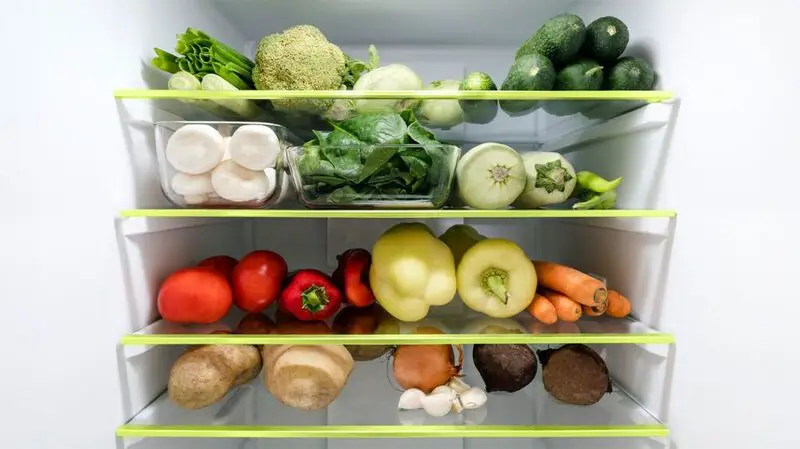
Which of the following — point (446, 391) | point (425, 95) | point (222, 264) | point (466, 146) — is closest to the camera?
point (425, 95)

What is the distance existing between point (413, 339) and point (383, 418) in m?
0.21

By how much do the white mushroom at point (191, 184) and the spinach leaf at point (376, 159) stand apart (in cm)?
30

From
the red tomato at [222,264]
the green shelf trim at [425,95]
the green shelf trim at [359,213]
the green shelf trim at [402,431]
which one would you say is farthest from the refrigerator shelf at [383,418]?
the green shelf trim at [425,95]

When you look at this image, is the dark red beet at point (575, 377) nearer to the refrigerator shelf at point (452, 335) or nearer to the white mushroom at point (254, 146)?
the refrigerator shelf at point (452, 335)

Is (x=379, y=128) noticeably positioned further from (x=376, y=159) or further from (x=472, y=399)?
(x=472, y=399)

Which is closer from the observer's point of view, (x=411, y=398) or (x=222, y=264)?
(x=411, y=398)

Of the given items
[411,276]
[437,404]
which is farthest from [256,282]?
[437,404]

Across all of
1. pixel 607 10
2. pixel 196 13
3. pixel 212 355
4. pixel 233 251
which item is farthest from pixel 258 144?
pixel 607 10

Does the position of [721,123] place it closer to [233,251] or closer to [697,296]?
[697,296]

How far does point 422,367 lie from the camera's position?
3.58ft

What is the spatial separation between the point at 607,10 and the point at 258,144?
3.04 ft

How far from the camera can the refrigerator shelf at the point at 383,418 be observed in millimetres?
1008

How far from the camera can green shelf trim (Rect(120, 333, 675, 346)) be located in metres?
1.00

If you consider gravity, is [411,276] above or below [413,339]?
above
